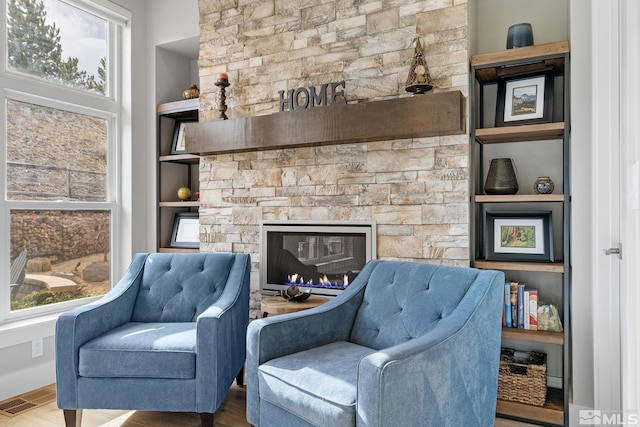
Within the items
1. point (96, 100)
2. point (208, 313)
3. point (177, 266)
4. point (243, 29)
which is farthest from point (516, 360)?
point (96, 100)

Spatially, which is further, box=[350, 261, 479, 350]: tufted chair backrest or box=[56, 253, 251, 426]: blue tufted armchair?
box=[56, 253, 251, 426]: blue tufted armchair

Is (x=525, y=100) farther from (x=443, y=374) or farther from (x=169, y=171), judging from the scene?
(x=169, y=171)

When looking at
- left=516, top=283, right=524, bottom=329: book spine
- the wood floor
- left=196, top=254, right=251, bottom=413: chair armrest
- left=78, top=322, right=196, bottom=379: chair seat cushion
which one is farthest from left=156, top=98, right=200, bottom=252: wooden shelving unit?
left=516, top=283, right=524, bottom=329: book spine

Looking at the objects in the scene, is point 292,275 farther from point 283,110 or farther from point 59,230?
point 59,230

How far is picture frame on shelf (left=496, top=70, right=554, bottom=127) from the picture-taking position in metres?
2.51

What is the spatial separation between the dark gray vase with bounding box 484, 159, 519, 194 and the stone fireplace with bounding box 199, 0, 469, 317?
0.69 feet

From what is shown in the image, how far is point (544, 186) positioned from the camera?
2492 millimetres

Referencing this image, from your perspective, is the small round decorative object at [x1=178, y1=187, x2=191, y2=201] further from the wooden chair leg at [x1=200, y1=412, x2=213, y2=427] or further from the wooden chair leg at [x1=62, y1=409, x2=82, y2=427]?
the wooden chair leg at [x1=200, y1=412, x2=213, y2=427]

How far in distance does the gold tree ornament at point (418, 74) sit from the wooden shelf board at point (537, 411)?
5.75 ft

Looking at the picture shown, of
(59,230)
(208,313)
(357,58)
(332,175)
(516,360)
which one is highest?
(357,58)

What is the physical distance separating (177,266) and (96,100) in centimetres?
165

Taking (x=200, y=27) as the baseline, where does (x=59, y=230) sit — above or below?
below

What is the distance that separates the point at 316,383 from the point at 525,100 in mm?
1953

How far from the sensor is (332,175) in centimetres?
290
